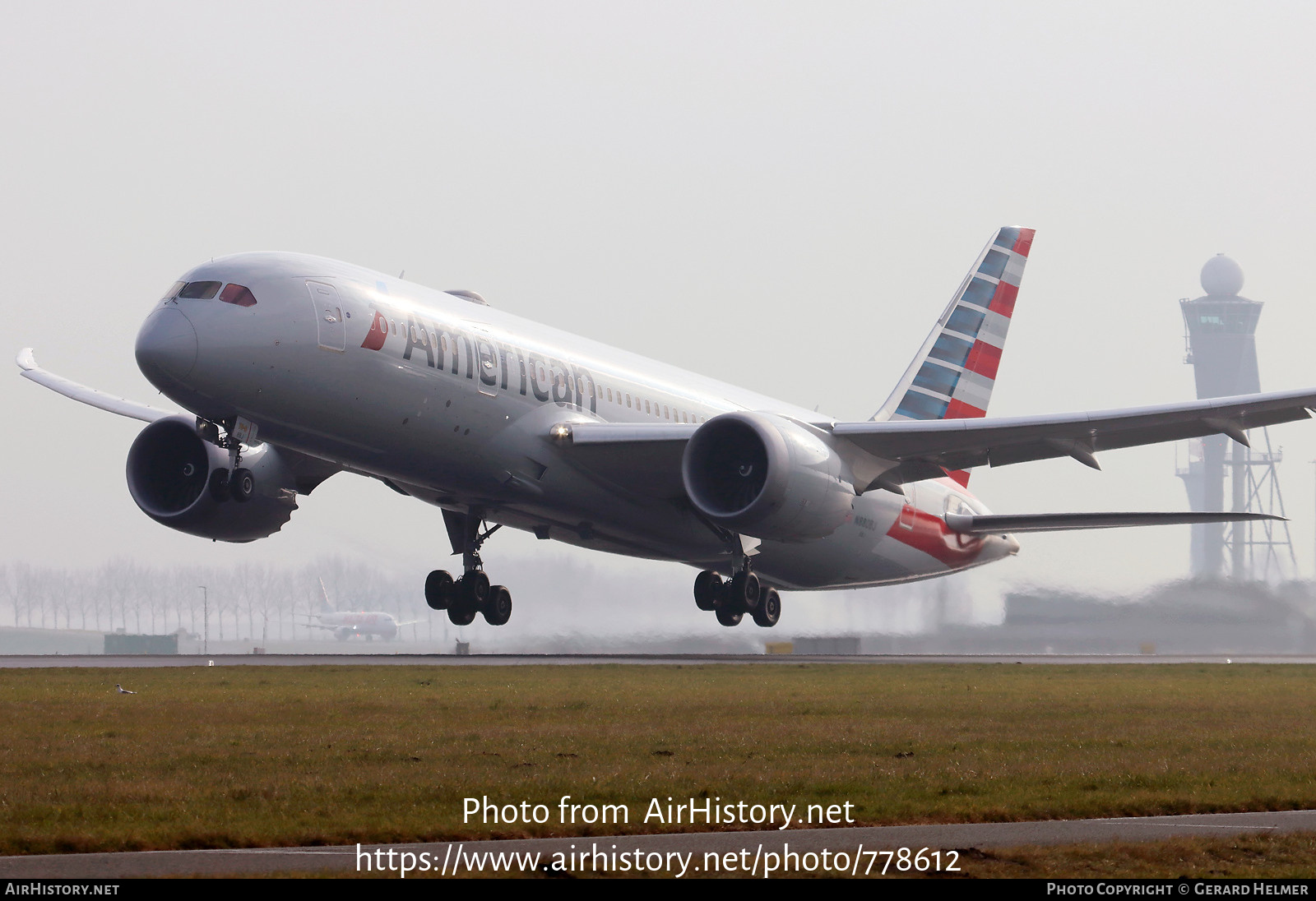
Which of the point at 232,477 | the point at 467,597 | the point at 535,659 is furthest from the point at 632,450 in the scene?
the point at 232,477

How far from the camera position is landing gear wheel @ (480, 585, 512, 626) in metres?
35.2

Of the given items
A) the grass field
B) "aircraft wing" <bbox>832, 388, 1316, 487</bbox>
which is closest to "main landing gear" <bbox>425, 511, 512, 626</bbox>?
the grass field

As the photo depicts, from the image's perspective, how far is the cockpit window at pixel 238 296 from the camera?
83.0 feet

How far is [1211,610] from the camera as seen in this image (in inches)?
1825

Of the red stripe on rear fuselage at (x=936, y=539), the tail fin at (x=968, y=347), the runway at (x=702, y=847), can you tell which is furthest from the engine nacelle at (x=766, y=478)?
the runway at (x=702, y=847)

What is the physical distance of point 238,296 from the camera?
25.4 meters

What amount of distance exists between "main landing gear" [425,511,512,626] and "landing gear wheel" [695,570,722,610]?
4.52 m

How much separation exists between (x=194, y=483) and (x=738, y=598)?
482 inches

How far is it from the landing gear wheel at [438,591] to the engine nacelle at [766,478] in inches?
289

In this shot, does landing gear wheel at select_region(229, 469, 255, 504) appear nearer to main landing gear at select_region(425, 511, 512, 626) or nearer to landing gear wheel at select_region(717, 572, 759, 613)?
main landing gear at select_region(425, 511, 512, 626)

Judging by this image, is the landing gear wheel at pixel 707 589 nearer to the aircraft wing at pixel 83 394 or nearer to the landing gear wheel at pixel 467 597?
the landing gear wheel at pixel 467 597
